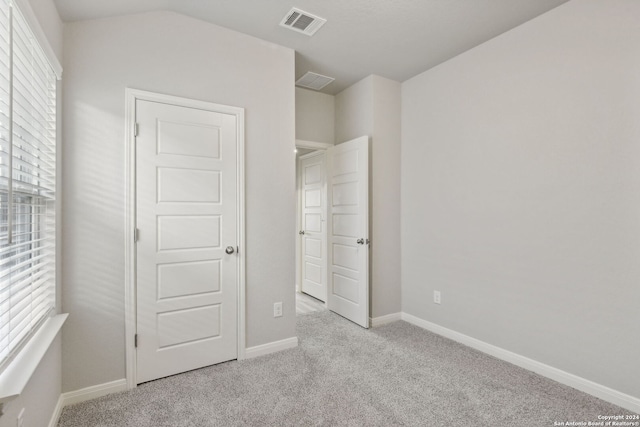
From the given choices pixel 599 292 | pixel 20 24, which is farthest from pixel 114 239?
pixel 599 292

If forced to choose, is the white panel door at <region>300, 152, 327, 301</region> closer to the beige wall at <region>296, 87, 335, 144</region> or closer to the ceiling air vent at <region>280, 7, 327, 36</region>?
the beige wall at <region>296, 87, 335, 144</region>

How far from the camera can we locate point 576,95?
227 cm

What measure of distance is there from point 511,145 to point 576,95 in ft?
1.73

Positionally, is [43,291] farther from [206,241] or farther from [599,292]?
[599,292]

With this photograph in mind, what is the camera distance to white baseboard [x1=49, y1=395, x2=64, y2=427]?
1.84 meters

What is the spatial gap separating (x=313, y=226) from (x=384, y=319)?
5.43 ft

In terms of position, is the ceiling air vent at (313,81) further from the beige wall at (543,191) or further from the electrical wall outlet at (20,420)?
the electrical wall outlet at (20,420)

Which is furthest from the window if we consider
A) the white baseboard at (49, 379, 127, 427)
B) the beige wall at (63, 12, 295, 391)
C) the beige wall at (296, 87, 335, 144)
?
the beige wall at (296, 87, 335, 144)

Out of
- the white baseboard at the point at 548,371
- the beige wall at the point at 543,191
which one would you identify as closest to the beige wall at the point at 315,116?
the beige wall at the point at 543,191

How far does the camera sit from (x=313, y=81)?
366 centimetres

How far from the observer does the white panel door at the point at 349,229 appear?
3.38 m

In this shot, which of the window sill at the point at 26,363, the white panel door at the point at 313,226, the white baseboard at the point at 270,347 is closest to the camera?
the window sill at the point at 26,363

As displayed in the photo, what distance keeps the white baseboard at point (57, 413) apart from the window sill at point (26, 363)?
0.55m

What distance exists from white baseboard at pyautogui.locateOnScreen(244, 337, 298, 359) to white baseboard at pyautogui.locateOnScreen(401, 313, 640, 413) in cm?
148
